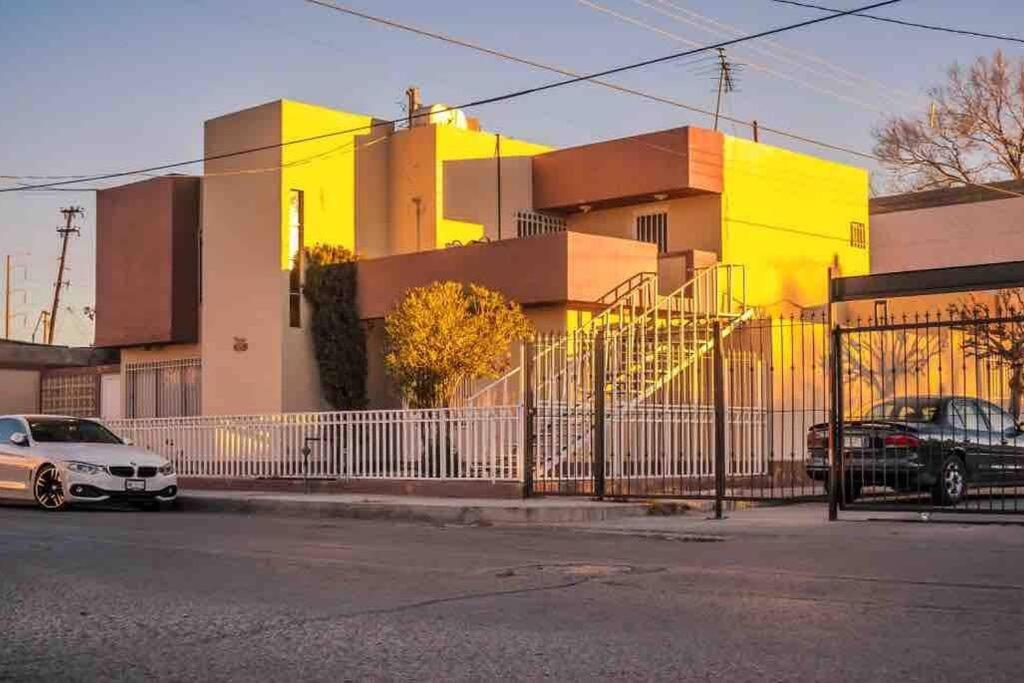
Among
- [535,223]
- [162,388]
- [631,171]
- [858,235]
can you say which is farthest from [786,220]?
[162,388]

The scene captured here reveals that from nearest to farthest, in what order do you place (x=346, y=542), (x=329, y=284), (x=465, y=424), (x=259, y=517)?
1. (x=346, y=542)
2. (x=259, y=517)
3. (x=465, y=424)
4. (x=329, y=284)

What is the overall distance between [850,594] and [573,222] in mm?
21221

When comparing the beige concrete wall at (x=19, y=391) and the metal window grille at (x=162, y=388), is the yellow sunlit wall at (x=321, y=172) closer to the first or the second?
the metal window grille at (x=162, y=388)

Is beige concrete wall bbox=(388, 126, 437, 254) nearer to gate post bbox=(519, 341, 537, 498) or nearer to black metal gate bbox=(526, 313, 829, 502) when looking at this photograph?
black metal gate bbox=(526, 313, 829, 502)

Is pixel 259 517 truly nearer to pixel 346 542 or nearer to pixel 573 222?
pixel 346 542

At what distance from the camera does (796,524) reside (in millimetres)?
14898

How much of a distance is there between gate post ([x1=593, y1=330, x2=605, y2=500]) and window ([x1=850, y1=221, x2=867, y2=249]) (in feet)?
47.5

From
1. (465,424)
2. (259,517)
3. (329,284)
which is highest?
(329,284)

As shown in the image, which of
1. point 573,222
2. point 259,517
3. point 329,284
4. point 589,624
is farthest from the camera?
point 573,222

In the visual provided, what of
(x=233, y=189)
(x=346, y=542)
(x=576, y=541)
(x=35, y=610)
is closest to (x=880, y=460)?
(x=576, y=541)

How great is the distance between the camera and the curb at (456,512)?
1672 cm

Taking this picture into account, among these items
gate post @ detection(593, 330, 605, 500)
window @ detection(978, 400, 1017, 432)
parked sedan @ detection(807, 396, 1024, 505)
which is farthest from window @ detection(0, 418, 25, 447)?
window @ detection(978, 400, 1017, 432)

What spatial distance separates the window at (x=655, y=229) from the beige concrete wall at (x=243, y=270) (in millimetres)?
7321

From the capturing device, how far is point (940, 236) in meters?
35.5
